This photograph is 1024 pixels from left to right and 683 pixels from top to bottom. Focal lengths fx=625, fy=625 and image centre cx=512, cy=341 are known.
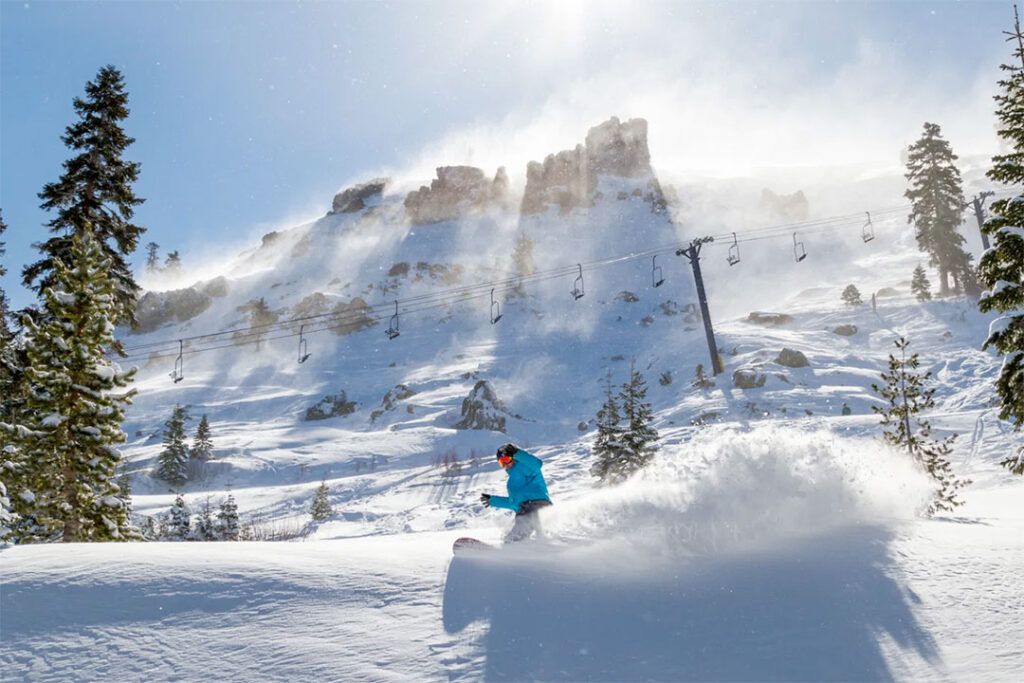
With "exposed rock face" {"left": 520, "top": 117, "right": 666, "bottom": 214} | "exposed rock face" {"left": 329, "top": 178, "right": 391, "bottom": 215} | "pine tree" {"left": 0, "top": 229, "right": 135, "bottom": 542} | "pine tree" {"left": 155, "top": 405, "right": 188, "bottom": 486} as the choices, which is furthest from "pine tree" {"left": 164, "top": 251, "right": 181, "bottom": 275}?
"pine tree" {"left": 0, "top": 229, "right": 135, "bottom": 542}

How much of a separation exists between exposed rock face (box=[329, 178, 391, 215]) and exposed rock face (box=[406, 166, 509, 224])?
2008cm

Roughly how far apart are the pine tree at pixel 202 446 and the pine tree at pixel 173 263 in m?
120

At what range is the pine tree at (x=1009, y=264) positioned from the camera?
11.3 m

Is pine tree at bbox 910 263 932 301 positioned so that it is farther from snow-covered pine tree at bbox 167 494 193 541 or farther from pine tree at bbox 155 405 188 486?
pine tree at bbox 155 405 188 486

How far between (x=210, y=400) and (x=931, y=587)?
78.2 metres

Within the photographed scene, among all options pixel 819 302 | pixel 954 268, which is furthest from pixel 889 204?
pixel 954 268

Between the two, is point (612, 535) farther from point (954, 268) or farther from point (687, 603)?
point (954, 268)

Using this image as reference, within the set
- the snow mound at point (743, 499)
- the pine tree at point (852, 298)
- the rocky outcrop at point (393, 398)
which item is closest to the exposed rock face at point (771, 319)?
the pine tree at point (852, 298)

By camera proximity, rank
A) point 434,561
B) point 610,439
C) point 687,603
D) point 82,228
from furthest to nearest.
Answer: point 610,439, point 82,228, point 434,561, point 687,603

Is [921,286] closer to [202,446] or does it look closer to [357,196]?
[202,446]

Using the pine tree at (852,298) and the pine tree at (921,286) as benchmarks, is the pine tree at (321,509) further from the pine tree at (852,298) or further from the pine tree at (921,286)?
the pine tree at (852,298)

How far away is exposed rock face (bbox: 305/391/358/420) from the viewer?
6512 centimetres

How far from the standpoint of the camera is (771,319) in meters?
62.1

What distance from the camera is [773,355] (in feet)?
154
